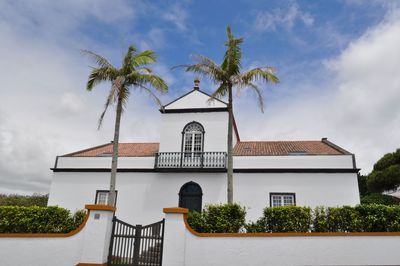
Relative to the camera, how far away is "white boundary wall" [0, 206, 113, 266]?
27.2ft

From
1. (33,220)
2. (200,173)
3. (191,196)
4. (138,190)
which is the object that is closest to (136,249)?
(33,220)

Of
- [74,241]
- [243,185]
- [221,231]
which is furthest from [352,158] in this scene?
[74,241]

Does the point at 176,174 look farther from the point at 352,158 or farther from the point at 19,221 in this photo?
the point at 352,158

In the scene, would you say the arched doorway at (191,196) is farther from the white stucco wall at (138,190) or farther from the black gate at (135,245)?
the black gate at (135,245)

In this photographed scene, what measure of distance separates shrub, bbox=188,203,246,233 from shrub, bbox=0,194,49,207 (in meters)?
17.2

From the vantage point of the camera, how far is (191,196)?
49.8 feet

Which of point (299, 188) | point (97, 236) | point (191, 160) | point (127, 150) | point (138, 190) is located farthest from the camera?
point (127, 150)

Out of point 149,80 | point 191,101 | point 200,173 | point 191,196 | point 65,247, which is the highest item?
point 191,101

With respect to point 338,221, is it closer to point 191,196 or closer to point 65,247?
point 191,196

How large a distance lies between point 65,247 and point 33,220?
111 inches

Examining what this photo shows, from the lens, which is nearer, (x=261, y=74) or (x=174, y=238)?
(x=174, y=238)

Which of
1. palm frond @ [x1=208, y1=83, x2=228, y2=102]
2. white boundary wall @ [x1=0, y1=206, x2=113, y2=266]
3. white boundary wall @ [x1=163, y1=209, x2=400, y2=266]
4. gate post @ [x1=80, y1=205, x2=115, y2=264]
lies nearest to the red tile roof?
palm frond @ [x1=208, y1=83, x2=228, y2=102]

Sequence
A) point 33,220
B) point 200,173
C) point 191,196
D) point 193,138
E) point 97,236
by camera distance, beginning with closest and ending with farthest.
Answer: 1. point 97,236
2. point 33,220
3. point 191,196
4. point 200,173
5. point 193,138

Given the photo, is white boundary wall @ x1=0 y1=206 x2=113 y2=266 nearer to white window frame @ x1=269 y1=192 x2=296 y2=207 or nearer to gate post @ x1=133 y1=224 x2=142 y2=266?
gate post @ x1=133 y1=224 x2=142 y2=266
